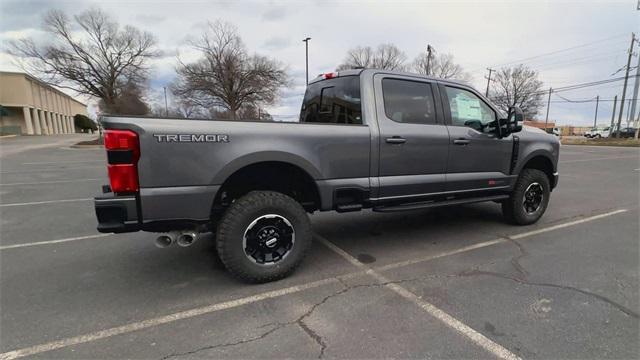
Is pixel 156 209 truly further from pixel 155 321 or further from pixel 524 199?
pixel 524 199

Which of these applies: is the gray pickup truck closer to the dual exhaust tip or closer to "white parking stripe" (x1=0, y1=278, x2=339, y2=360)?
the dual exhaust tip

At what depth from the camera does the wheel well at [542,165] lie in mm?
5224

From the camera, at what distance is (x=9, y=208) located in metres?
6.50

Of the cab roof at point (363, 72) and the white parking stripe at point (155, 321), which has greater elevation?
the cab roof at point (363, 72)

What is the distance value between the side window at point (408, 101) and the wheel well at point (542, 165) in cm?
212

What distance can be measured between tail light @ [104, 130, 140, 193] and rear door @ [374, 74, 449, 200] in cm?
233

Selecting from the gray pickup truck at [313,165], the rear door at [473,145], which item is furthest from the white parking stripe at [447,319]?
the rear door at [473,145]

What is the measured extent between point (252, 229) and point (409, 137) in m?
1.99

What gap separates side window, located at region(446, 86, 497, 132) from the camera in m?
4.38

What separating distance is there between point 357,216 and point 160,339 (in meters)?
3.88

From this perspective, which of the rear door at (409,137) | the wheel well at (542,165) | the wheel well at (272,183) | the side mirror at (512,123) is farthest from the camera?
the wheel well at (542,165)

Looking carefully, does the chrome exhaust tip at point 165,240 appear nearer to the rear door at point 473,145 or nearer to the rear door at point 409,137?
the rear door at point 409,137

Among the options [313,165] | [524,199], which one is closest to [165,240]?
[313,165]

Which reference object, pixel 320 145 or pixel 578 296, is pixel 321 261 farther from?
pixel 578 296
